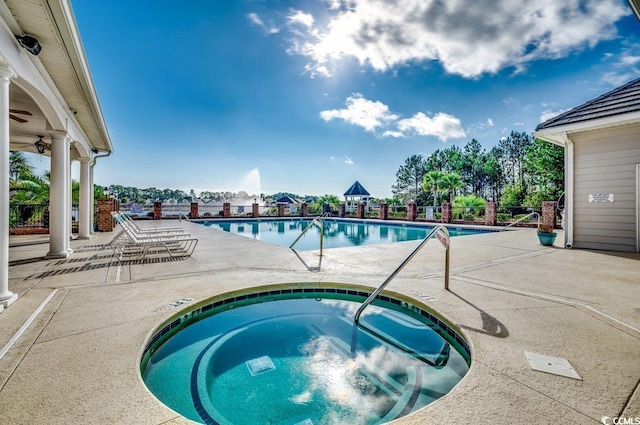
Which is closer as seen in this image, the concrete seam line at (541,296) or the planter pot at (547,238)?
the concrete seam line at (541,296)

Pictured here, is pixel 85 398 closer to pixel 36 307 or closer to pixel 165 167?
pixel 36 307

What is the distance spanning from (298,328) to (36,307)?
3.09 meters

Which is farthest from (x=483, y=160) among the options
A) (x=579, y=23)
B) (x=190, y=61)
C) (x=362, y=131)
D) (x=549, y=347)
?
(x=549, y=347)

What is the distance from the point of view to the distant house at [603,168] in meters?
7.05

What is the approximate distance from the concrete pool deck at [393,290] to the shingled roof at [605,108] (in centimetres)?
342

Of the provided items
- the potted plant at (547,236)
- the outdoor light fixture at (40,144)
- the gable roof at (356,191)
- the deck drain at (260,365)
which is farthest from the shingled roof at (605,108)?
the gable roof at (356,191)

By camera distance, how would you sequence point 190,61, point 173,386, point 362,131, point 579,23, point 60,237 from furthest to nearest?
point 362,131 → point 190,61 → point 579,23 → point 60,237 → point 173,386

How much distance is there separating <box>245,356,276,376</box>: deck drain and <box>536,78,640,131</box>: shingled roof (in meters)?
9.18

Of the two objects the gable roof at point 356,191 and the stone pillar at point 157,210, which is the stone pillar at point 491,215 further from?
the stone pillar at point 157,210

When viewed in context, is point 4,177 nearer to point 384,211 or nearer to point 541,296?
point 541,296

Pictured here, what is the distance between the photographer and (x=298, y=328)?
3.57 meters

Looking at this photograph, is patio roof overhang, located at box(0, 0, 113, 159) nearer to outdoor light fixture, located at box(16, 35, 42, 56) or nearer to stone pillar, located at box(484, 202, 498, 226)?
outdoor light fixture, located at box(16, 35, 42, 56)

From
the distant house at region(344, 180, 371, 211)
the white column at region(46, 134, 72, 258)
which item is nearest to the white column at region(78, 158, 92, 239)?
the white column at region(46, 134, 72, 258)
